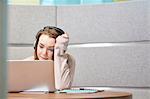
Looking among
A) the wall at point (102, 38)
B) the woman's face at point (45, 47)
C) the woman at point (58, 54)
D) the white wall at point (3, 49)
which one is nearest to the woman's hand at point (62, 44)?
the woman at point (58, 54)

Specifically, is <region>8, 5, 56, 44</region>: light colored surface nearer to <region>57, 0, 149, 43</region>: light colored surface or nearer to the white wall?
<region>57, 0, 149, 43</region>: light colored surface

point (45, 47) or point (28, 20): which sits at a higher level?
point (28, 20)

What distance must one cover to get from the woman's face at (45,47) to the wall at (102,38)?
2.06ft

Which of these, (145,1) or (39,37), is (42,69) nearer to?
(39,37)

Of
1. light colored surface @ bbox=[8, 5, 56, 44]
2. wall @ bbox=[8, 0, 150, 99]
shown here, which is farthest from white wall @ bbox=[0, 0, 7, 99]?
light colored surface @ bbox=[8, 5, 56, 44]

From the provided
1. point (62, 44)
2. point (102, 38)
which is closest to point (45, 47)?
point (62, 44)

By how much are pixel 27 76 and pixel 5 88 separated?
0.82 m

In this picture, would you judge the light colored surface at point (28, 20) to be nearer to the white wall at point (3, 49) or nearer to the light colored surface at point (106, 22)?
the light colored surface at point (106, 22)

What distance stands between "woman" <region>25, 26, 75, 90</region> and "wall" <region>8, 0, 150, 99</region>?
617 mm

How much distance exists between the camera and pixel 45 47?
1490mm

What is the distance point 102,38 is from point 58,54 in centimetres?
88

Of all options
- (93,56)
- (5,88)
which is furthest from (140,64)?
(5,88)

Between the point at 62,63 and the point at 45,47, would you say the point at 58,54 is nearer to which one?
the point at 62,63

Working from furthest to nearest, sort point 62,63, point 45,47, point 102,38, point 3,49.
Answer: point 102,38
point 45,47
point 62,63
point 3,49
